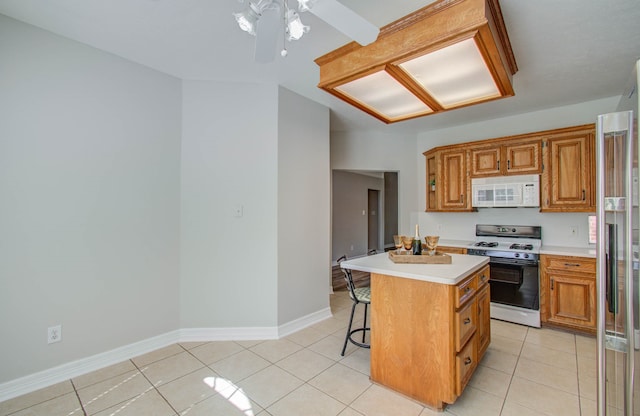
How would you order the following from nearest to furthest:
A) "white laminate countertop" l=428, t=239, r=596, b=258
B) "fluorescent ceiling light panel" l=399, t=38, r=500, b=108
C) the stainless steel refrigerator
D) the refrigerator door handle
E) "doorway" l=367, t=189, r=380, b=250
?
the stainless steel refrigerator
the refrigerator door handle
"fluorescent ceiling light panel" l=399, t=38, r=500, b=108
"white laminate countertop" l=428, t=239, r=596, b=258
"doorway" l=367, t=189, r=380, b=250

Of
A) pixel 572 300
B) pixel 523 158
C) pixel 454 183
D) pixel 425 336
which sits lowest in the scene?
pixel 572 300

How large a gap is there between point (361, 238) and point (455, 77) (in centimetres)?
576

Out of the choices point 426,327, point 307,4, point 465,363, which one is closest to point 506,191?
point 465,363

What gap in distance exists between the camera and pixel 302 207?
10.7ft

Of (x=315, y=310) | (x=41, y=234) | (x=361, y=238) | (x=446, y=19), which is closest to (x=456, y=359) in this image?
(x=315, y=310)

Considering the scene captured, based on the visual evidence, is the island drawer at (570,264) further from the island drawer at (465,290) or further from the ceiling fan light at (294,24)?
the ceiling fan light at (294,24)

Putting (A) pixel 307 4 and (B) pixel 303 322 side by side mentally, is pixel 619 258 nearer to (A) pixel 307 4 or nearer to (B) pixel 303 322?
(A) pixel 307 4

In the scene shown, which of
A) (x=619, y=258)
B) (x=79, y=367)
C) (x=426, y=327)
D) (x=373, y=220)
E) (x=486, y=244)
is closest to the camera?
(x=619, y=258)

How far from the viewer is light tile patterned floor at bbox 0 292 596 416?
1854mm

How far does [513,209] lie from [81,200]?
184 inches

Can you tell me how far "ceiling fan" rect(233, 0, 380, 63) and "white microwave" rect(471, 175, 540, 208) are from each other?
118 inches

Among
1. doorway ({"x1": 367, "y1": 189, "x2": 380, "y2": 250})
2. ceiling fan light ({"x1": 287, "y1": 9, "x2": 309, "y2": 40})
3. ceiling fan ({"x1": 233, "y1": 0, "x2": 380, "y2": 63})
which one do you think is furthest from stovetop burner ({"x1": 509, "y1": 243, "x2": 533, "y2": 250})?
doorway ({"x1": 367, "y1": 189, "x2": 380, "y2": 250})

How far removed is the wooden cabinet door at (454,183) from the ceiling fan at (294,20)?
3.03 metres

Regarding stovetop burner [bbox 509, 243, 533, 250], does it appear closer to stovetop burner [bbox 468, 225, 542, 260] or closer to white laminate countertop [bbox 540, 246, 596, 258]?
stovetop burner [bbox 468, 225, 542, 260]
